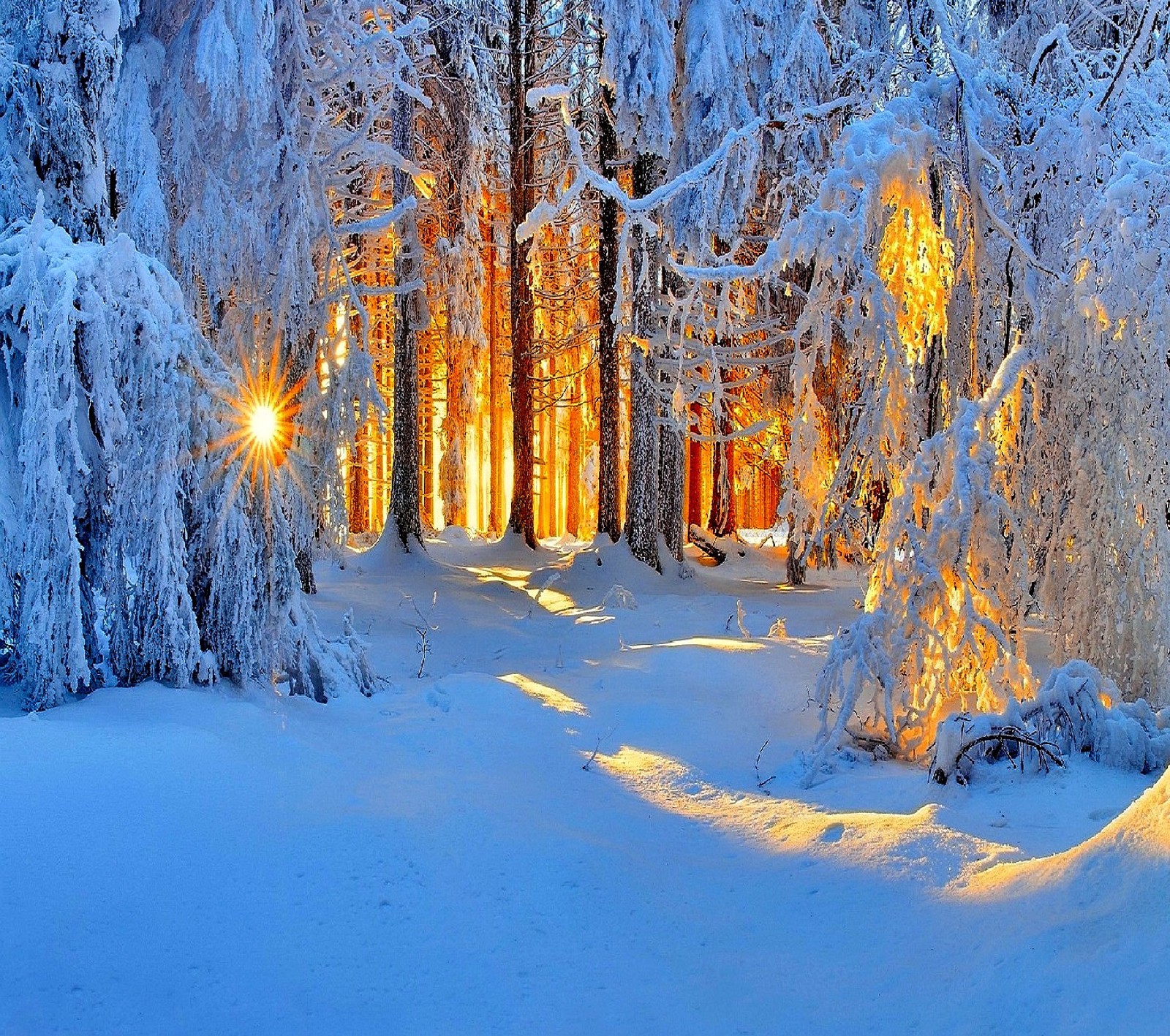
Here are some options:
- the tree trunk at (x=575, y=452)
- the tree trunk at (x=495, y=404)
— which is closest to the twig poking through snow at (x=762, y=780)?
the tree trunk at (x=495, y=404)

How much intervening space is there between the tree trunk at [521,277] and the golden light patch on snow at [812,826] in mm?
11544

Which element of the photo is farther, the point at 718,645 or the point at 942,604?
the point at 718,645

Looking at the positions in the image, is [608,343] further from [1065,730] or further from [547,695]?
[1065,730]

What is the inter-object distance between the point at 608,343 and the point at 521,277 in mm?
2571

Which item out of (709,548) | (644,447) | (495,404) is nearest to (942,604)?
(644,447)

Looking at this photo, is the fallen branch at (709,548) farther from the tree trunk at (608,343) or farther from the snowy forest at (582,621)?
the snowy forest at (582,621)

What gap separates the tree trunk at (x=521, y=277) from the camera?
17.1 metres

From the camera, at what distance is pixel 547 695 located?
7.64 m

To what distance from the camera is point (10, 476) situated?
15.5ft

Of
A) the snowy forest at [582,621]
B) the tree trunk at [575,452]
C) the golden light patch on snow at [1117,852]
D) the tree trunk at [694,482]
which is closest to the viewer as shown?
the golden light patch on snow at [1117,852]

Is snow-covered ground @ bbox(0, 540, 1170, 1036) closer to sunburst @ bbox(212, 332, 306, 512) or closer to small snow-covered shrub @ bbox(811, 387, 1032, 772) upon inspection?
small snow-covered shrub @ bbox(811, 387, 1032, 772)

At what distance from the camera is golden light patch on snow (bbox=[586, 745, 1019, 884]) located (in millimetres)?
4129

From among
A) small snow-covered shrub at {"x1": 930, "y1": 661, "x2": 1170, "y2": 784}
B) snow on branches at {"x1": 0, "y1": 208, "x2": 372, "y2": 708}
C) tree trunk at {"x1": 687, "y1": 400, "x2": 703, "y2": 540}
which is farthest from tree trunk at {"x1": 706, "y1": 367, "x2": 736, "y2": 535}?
snow on branches at {"x1": 0, "y1": 208, "x2": 372, "y2": 708}

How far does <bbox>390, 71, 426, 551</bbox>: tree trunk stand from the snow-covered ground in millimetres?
8887
